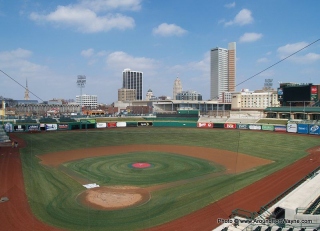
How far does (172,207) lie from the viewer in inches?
646

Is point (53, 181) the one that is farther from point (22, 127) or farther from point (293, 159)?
point (22, 127)

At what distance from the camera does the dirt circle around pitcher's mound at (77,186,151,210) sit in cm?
1691

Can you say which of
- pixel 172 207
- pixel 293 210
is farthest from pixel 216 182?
pixel 293 210

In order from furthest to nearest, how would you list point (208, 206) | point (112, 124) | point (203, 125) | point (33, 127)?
point (203, 125), point (112, 124), point (33, 127), point (208, 206)

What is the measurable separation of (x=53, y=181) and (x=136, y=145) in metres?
20.2

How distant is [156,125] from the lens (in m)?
68.5

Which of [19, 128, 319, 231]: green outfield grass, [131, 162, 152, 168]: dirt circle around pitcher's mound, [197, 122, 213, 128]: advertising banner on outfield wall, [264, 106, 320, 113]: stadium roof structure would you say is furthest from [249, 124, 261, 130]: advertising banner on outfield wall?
[131, 162, 152, 168]: dirt circle around pitcher's mound

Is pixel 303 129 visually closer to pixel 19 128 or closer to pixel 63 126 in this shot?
pixel 63 126

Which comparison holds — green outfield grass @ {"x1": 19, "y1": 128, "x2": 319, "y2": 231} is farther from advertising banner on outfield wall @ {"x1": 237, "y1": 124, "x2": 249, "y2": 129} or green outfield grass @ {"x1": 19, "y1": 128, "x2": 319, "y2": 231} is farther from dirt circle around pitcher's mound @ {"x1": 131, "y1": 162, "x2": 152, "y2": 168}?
advertising banner on outfield wall @ {"x1": 237, "y1": 124, "x2": 249, "y2": 129}

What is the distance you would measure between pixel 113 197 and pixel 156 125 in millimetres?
50357

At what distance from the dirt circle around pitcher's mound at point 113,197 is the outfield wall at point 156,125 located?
135ft

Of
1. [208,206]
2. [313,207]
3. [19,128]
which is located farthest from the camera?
[19,128]

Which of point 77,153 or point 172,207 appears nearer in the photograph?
point 172,207

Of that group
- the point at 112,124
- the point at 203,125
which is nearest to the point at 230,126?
the point at 203,125
